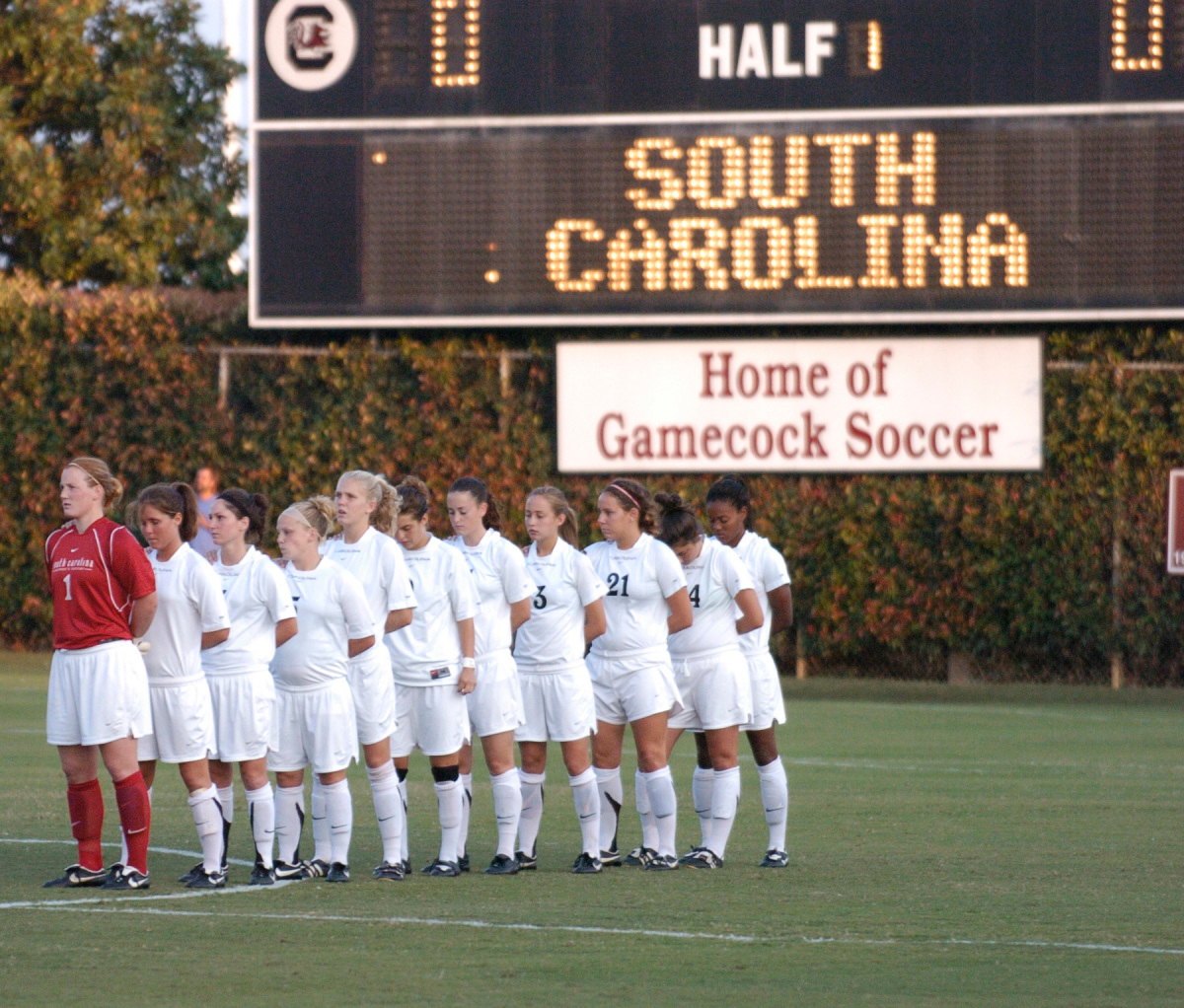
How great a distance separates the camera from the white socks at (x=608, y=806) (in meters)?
9.48

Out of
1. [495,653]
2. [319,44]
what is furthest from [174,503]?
[319,44]

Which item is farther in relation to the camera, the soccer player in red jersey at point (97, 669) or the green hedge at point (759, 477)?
the green hedge at point (759, 477)

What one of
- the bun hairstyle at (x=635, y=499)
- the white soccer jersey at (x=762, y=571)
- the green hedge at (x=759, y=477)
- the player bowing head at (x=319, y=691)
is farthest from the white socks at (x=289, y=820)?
the green hedge at (x=759, y=477)

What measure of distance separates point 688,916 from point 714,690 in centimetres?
182

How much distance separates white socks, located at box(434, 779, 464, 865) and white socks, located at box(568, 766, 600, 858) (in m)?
0.53

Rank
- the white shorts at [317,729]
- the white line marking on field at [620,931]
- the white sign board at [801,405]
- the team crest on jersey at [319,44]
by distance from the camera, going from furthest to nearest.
Result: the white sign board at [801,405], the team crest on jersey at [319,44], the white shorts at [317,729], the white line marking on field at [620,931]

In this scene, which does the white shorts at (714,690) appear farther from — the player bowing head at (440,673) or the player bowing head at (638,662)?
the player bowing head at (440,673)

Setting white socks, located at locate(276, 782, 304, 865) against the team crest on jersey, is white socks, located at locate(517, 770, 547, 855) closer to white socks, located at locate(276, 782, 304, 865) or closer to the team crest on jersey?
white socks, located at locate(276, 782, 304, 865)

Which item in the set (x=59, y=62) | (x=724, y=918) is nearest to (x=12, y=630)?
(x=59, y=62)

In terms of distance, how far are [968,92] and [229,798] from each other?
10.9 m

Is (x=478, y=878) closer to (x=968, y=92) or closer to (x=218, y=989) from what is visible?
(x=218, y=989)

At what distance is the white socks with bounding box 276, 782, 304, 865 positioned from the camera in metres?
8.83

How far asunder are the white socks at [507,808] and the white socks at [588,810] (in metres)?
0.27

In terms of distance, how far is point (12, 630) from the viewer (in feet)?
70.4
